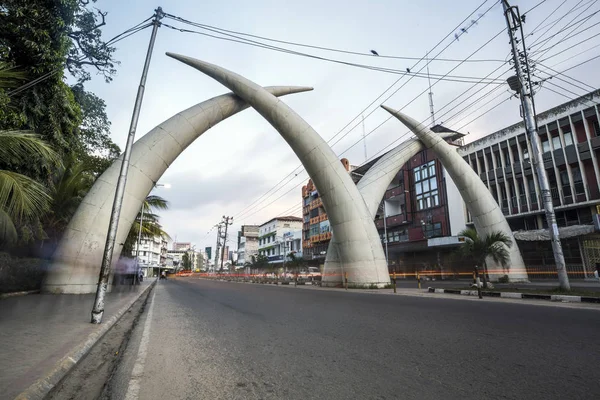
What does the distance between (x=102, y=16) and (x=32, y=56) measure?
11.8 ft

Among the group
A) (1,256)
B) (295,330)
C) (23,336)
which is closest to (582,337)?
(295,330)

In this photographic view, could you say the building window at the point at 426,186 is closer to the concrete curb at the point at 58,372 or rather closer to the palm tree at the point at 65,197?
the palm tree at the point at 65,197

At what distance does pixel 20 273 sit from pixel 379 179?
69.5ft

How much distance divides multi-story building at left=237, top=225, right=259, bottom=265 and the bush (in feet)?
261

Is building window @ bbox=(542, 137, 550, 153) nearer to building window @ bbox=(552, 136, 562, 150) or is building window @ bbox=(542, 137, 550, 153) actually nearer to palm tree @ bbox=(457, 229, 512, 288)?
building window @ bbox=(552, 136, 562, 150)

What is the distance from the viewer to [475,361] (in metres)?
Answer: 3.64

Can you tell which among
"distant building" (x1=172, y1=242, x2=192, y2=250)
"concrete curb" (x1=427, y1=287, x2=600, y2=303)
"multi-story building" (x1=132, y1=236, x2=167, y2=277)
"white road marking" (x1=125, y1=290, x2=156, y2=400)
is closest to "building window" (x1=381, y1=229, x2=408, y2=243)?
"concrete curb" (x1=427, y1=287, x2=600, y2=303)

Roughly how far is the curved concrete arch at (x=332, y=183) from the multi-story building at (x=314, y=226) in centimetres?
3044

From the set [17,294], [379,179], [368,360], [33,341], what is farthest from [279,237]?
[368,360]

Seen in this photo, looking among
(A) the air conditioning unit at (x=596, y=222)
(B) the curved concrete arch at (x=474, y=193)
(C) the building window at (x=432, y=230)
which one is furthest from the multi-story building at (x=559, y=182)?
(C) the building window at (x=432, y=230)

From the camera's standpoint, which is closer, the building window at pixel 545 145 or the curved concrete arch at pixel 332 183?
the curved concrete arch at pixel 332 183

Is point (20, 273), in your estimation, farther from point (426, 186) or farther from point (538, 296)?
point (426, 186)

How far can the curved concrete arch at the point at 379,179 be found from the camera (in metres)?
22.7

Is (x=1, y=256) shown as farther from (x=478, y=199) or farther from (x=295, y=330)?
(x=478, y=199)
